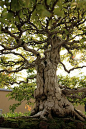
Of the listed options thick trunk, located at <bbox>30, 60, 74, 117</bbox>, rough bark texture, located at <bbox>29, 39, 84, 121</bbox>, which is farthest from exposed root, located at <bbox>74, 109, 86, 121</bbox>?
thick trunk, located at <bbox>30, 60, 74, 117</bbox>

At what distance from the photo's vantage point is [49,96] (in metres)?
5.68

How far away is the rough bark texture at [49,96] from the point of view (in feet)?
17.0

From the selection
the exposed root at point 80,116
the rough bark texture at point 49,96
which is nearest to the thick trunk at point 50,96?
the rough bark texture at point 49,96

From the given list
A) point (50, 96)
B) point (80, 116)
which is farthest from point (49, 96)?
point (80, 116)

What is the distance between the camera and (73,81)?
7.46m

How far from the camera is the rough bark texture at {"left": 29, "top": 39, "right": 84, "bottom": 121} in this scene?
5.18 meters

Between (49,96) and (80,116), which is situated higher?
(49,96)

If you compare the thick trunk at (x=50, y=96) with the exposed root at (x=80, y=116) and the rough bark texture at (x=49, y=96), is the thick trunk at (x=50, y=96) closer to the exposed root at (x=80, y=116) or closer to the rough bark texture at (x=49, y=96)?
the rough bark texture at (x=49, y=96)

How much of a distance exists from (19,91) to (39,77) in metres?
1.43

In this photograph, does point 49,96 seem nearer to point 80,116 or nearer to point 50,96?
point 50,96

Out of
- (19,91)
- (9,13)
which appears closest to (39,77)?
(19,91)

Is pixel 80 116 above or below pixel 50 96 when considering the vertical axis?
below

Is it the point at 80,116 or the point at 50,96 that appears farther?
the point at 50,96

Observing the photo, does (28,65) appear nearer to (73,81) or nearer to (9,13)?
(73,81)
